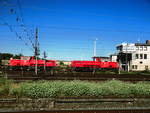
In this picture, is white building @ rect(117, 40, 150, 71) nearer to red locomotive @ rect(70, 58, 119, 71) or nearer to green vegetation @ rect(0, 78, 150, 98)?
red locomotive @ rect(70, 58, 119, 71)

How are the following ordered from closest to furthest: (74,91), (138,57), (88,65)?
(74,91) < (88,65) < (138,57)

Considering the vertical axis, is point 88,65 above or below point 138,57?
below

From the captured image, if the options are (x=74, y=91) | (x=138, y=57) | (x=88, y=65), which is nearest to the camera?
(x=74, y=91)

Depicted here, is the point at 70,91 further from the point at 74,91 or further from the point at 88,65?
the point at 88,65

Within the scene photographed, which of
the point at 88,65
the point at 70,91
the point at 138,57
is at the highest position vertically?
the point at 138,57

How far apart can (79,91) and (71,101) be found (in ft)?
7.04

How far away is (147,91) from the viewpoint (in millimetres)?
12406

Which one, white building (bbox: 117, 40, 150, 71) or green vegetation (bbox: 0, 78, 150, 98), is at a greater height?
white building (bbox: 117, 40, 150, 71)

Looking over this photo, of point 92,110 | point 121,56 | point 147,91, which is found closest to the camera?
point 92,110

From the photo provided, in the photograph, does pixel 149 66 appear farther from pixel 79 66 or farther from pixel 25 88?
pixel 25 88

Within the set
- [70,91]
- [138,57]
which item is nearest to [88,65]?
[138,57]

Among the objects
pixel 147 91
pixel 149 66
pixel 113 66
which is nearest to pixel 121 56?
pixel 149 66

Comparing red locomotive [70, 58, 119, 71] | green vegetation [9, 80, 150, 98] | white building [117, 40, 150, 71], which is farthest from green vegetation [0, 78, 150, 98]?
white building [117, 40, 150, 71]

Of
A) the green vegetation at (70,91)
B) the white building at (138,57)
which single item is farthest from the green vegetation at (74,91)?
the white building at (138,57)
